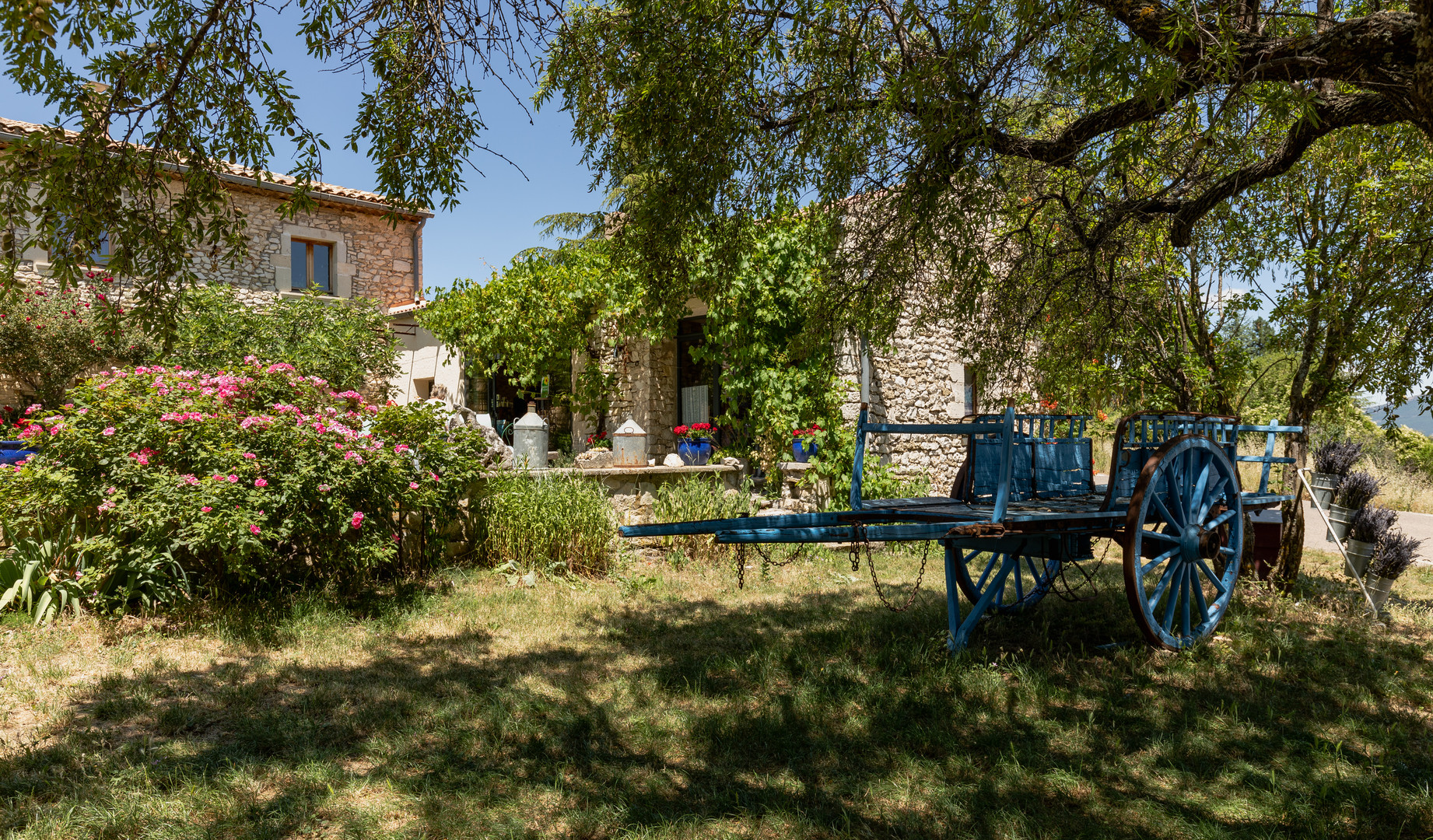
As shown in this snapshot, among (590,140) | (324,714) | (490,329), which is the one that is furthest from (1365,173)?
(490,329)

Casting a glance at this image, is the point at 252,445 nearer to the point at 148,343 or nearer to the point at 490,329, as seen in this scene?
the point at 490,329

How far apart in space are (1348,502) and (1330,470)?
1.00 feet

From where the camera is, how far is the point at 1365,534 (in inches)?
240

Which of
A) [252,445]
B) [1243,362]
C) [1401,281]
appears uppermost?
[1401,281]

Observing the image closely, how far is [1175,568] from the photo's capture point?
174 inches

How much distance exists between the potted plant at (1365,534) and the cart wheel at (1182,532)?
2.01m

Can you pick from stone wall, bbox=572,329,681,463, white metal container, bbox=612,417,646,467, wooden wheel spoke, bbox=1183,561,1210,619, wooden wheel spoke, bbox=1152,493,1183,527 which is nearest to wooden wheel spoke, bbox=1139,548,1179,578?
wooden wheel spoke, bbox=1152,493,1183,527

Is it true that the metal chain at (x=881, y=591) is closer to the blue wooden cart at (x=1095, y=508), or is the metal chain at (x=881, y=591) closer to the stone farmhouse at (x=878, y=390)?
the blue wooden cart at (x=1095, y=508)

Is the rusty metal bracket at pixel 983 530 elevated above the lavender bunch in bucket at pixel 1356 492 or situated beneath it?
elevated above

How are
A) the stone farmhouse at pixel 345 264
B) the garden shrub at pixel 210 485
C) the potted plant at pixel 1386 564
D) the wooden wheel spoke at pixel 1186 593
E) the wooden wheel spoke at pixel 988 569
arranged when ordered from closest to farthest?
the wooden wheel spoke at pixel 1186 593
the garden shrub at pixel 210 485
the wooden wheel spoke at pixel 988 569
the potted plant at pixel 1386 564
the stone farmhouse at pixel 345 264

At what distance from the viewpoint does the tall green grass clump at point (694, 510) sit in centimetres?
769

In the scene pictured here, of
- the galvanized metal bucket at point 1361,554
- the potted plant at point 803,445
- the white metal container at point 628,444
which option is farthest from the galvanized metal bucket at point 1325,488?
the white metal container at point 628,444

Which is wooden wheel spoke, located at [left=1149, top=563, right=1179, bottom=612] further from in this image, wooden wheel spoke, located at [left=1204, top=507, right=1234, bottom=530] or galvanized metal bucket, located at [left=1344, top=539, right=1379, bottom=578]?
galvanized metal bucket, located at [left=1344, top=539, right=1379, bottom=578]

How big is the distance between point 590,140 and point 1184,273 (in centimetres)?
535
